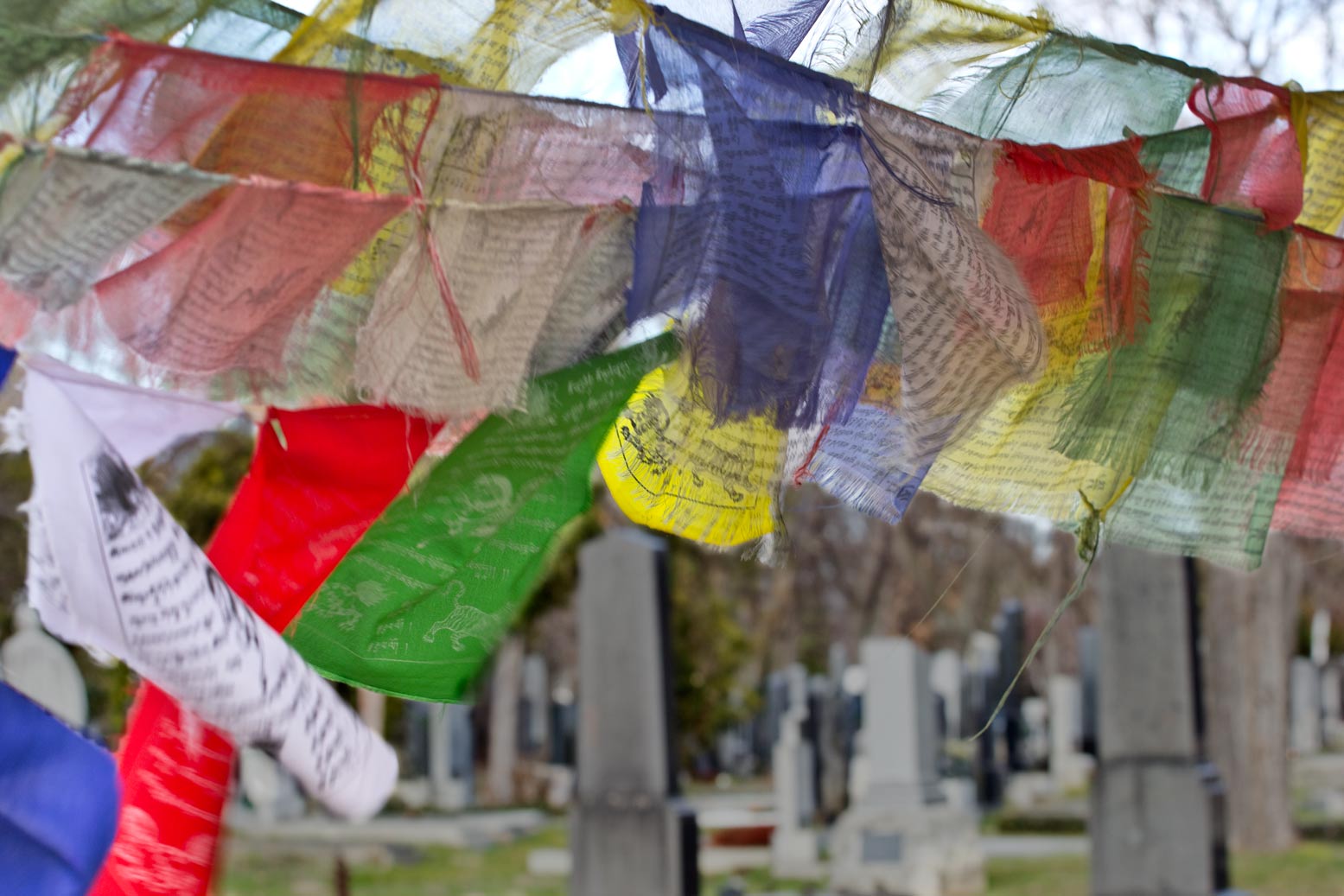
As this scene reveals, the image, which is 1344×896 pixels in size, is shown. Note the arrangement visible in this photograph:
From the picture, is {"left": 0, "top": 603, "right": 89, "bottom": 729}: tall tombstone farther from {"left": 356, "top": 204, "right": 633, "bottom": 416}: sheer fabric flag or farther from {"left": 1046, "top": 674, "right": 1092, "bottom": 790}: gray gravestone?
{"left": 1046, "top": 674, "right": 1092, "bottom": 790}: gray gravestone

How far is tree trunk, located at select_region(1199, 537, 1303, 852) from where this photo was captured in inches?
573

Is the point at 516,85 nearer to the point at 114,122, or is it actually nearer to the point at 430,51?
the point at 430,51

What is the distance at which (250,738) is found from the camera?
1894 mm

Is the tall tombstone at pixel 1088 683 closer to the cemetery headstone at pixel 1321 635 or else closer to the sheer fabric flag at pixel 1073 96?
the sheer fabric flag at pixel 1073 96

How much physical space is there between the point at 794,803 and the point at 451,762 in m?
7.35

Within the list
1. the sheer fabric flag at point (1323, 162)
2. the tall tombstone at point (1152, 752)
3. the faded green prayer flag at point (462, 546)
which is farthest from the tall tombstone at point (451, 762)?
the faded green prayer flag at point (462, 546)

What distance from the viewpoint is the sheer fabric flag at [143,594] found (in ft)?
5.93

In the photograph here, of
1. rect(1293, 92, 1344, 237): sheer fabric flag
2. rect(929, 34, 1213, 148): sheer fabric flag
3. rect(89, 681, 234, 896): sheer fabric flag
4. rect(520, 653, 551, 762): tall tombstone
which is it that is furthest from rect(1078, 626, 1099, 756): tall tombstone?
rect(520, 653, 551, 762): tall tombstone

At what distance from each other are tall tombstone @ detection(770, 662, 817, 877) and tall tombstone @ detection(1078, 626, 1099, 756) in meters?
2.53

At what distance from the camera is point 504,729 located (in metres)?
20.3

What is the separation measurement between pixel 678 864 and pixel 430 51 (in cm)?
581

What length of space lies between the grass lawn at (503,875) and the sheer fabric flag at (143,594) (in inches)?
380

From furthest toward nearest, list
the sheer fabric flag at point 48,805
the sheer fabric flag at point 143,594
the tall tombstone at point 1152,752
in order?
the tall tombstone at point 1152,752 < the sheer fabric flag at point 143,594 < the sheer fabric flag at point 48,805

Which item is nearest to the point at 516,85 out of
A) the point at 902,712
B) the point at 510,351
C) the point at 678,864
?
the point at 510,351
